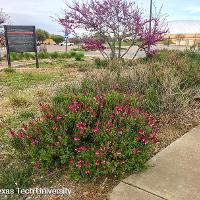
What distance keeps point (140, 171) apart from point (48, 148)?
1032 mm

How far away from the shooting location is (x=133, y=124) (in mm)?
3658

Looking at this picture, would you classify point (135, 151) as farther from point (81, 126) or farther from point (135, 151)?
point (81, 126)

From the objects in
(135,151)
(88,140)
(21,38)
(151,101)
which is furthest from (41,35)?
(135,151)

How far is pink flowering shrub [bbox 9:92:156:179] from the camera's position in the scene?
3275 millimetres

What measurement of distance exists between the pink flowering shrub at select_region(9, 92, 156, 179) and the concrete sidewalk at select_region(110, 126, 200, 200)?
0.54 ft

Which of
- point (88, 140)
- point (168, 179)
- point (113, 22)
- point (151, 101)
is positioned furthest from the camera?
point (113, 22)

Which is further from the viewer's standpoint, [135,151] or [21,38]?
[21,38]

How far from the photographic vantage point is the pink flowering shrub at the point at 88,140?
10.7 feet

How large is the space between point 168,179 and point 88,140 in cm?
97

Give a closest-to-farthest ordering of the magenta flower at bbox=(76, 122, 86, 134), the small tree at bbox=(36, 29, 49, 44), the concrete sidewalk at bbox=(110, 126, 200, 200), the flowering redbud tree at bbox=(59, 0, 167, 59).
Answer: the concrete sidewalk at bbox=(110, 126, 200, 200) < the magenta flower at bbox=(76, 122, 86, 134) < the flowering redbud tree at bbox=(59, 0, 167, 59) < the small tree at bbox=(36, 29, 49, 44)

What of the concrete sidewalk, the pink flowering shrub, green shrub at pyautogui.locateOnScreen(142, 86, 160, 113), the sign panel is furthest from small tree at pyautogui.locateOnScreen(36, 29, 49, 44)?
the concrete sidewalk

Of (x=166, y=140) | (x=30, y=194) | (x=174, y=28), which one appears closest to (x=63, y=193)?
(x=30, y=194)

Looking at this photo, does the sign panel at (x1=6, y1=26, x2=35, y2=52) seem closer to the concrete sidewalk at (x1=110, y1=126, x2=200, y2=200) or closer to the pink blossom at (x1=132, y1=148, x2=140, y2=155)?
the concrete sidewalk at (x1=110, y1=126, x2=200, y2=200)

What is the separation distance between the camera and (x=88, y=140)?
3639 mm
